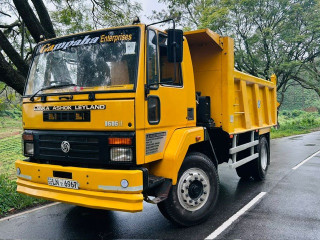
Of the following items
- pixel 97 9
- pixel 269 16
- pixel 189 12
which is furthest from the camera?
pixel 189 12

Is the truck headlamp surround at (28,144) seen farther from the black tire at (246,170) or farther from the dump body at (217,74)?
the black tire at (246,170)

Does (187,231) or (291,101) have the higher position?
(291,101)

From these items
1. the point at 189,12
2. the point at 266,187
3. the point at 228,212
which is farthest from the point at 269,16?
the point at 228,212

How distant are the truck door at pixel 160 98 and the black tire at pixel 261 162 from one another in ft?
10.3

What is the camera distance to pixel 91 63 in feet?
12.8

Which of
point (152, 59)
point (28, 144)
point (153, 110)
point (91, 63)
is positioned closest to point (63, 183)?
point (28, 144)

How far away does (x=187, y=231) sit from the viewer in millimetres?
4078

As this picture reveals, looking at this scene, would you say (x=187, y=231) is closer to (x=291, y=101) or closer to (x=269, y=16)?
(x=269, y=16)

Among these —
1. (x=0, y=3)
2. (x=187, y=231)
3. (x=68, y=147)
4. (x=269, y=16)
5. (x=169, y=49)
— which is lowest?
(x=187, y=231)

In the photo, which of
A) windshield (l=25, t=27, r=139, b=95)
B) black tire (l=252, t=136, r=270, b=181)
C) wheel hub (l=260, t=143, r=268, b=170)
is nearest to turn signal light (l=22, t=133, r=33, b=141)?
windshield (l=25, t=27, r=139, b=95)

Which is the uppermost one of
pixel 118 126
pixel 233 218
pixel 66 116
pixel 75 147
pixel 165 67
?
pixel 165 67

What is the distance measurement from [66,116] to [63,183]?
0.81 meters

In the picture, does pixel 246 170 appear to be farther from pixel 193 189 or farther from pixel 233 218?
pixel 193 189

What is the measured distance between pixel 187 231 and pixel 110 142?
5.22ft
